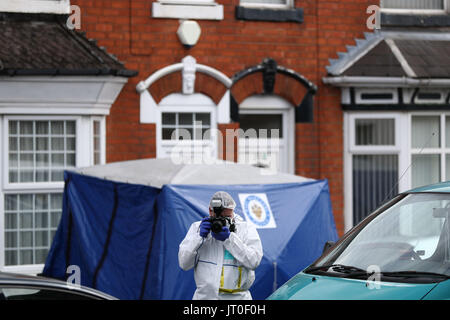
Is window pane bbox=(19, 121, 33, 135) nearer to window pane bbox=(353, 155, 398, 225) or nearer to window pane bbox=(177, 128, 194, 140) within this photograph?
window pane bbox=(177, 128, 194, 140)

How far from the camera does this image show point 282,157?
13047 mm

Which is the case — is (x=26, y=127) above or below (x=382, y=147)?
above

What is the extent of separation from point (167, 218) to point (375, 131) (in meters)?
5.04

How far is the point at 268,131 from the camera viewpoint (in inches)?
512

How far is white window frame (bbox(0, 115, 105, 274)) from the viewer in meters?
11.3

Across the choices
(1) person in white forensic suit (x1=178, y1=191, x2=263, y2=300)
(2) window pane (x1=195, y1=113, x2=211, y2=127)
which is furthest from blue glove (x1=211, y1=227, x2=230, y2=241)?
(2) window pane (x1=195, y1=113, x2=211, y2=127)

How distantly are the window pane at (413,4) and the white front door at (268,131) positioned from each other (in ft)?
6.82

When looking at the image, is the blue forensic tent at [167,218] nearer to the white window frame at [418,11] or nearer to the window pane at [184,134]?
the window pane at [184,134]

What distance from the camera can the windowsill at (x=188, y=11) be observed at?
12.1 metres

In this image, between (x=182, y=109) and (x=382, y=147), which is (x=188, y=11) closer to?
(x=182, y=109)

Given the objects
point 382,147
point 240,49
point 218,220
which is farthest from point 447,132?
point 218,220

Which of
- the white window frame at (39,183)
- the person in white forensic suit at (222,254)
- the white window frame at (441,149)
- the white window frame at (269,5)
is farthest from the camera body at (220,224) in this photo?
the white window frame at (441,149)

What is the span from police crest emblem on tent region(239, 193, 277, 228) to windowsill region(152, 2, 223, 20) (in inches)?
146

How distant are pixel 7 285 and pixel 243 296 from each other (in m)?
2.78
